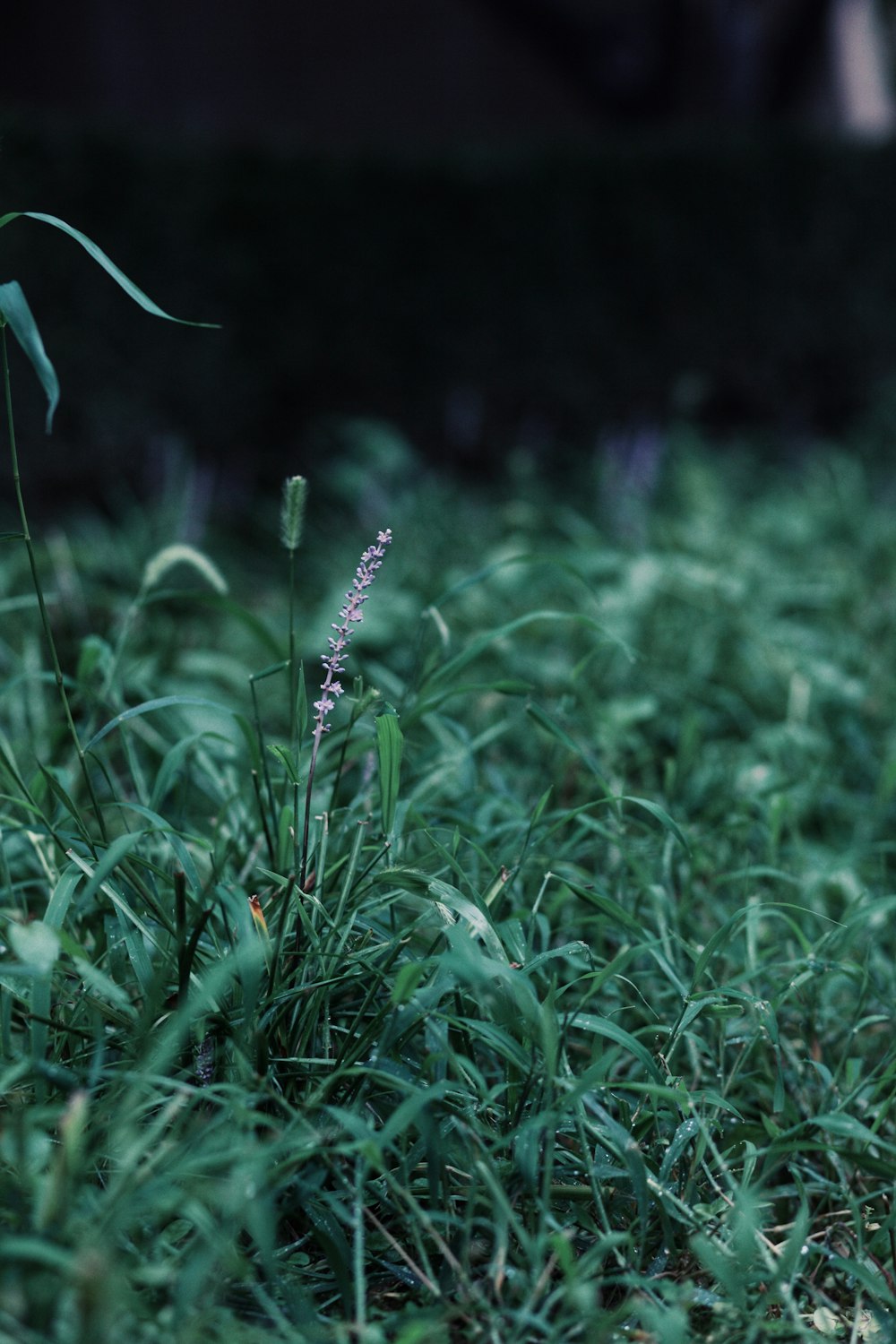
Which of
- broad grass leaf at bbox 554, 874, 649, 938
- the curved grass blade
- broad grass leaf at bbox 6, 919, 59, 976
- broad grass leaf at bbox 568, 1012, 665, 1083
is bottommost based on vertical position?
broad grass leaf at bbox 568, 1012, 665, 1083

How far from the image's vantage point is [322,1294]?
1087 millimetres

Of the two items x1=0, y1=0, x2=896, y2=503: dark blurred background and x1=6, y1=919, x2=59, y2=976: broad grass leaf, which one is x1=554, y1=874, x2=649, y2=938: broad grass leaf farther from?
x1=0, y1=0, x2=896, y2=503: dark blurred background

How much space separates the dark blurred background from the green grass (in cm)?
214

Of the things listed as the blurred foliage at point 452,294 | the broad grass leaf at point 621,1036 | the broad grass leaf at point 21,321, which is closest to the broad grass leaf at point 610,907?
the broad grass leaf at point 621,1036

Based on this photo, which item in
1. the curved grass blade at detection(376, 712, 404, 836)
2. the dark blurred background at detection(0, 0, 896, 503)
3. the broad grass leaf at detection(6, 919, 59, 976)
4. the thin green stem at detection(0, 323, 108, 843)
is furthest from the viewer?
the dark blurred background at detection(0, 0, 896, 503)

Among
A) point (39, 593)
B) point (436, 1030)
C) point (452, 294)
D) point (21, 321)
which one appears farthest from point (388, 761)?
point (452, 294)

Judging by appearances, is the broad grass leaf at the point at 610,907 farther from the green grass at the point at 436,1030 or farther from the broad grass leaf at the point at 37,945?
the broad grass leaf at the point at 37,945

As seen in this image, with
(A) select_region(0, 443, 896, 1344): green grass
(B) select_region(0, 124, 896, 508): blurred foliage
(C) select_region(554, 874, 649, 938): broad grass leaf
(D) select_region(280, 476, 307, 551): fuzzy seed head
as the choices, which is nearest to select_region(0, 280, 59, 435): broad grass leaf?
(D) select_region(280, 476, 307, 551): fuzzy seed head

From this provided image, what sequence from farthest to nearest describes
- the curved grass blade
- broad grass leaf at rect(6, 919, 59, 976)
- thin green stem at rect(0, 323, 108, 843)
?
the curved grass blade → thin green stem at rect(0, 323, 108, 843) → broad grass leaf at rect(6, 919, 59, 976)

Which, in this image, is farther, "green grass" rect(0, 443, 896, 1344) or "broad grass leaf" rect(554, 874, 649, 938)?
"broad grass leaf" rect(554, 874, 649, 938)

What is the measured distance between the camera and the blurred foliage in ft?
12.7

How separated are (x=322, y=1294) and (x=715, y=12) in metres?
7.92

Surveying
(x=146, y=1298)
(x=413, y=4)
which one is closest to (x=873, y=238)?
(x=146, y=1298)

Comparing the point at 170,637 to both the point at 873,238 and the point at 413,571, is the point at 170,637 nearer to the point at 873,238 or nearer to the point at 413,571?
the point at 413,571
